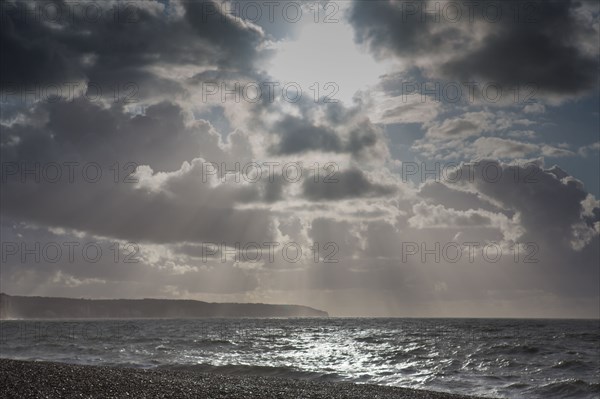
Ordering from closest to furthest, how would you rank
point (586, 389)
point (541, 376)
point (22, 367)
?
point (22, 367), point (586, 389), point (541, 376)

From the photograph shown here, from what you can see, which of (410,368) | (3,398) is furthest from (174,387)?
(410,368)

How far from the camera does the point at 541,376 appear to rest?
90.6 feet

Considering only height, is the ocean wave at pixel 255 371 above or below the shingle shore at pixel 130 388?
below

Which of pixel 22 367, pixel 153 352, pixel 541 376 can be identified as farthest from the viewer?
pixel 153 352

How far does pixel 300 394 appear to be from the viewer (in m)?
15.5

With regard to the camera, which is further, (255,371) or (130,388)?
(255,371)

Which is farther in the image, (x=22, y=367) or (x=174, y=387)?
(x=22, y=367)

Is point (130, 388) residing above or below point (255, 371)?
above

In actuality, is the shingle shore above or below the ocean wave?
above

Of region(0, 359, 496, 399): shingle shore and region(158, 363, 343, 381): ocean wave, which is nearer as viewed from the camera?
region(0, 359, 496, 399): shingle shore

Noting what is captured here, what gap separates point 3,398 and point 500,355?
34994 mm

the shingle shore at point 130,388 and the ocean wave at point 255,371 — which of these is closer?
the shingle shore at point 130,388

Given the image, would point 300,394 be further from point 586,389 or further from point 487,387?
point 586,389

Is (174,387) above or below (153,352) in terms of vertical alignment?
above
